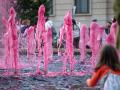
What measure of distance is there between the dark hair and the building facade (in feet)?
93.2

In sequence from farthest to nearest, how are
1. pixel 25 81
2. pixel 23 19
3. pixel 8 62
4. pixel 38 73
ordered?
pixel 23 19
pixel 8 62
pixel 38 73
pixel 25 81

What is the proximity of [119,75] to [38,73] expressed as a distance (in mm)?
8994

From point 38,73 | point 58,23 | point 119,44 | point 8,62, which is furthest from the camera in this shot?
point 58,23

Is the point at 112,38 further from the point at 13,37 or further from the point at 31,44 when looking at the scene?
the point at 31,44

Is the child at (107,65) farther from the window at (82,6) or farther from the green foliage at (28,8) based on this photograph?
the window at (82,6)

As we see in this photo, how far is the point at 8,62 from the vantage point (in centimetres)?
1315

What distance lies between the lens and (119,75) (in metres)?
2.75

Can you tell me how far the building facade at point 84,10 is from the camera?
31.5 m

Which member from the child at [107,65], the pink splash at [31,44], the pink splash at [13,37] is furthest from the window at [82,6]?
the child at [107,65]

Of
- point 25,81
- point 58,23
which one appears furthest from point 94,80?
point 58,23

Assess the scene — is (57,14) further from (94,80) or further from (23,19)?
(94,80)

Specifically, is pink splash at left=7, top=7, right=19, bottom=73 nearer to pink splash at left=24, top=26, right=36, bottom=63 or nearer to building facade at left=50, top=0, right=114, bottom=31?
pink splash at left=24, top=26, right=36, bottom=63

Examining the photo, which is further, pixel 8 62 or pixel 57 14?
pixel 57 14

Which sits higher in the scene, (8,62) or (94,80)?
(94,80)
